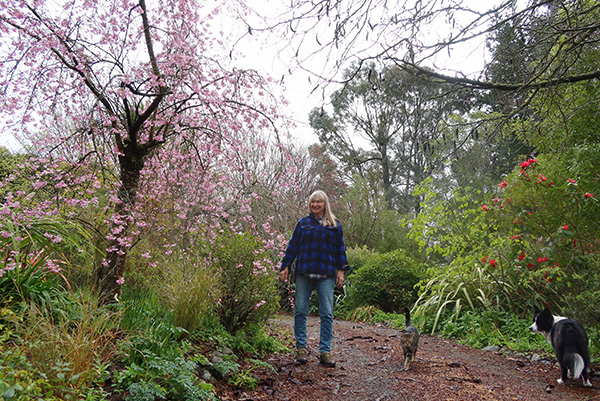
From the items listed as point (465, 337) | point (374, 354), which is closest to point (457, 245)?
point (465, 337)

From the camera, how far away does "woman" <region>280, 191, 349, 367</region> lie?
3916mm

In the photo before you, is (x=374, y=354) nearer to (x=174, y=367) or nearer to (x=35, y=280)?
(x=174, y=367)

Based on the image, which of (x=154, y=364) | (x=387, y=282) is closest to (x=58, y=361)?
(x=154, y=364)

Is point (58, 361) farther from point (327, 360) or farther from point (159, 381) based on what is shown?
point (327, 360)

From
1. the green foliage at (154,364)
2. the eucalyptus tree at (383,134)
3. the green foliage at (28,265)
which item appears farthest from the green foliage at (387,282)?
the eucalyptus tree at (383,134)

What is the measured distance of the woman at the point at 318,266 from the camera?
12.8ft

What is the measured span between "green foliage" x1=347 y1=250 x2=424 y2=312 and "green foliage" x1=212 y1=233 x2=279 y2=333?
4625mm

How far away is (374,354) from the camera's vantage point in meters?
4.60

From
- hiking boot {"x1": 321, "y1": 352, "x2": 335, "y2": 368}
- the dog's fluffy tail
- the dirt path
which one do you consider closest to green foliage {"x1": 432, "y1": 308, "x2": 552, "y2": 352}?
the dirt path

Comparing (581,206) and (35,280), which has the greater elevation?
(581,206)

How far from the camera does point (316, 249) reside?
3.96 meters

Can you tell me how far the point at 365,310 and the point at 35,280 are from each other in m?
6.43

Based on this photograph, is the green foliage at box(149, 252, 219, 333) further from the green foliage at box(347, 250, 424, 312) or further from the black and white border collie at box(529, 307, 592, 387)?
the green foliage at box(347, 250, 424, 312)

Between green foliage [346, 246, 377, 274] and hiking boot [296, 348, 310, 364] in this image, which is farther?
green foliage [346, 246, 377, 274]
